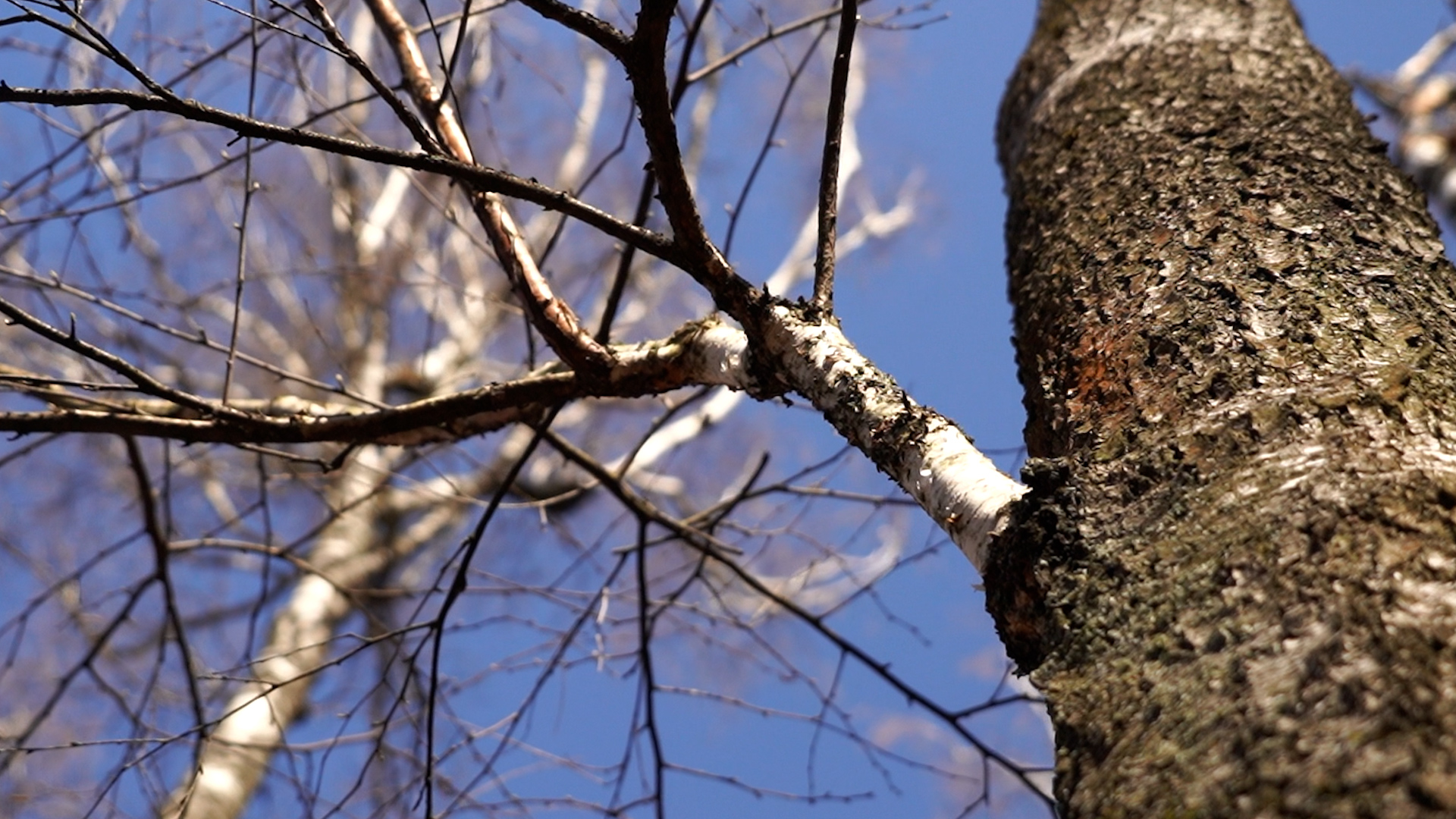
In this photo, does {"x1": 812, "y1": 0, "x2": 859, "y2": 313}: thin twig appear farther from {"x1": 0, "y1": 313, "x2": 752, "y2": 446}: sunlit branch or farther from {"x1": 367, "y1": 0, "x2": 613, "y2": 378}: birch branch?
{"x1": 367, "y1": 0, "x2": 613, "y2": 378}: birch branch

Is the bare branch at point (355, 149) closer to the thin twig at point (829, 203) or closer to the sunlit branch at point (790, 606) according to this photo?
the thin twig at point (829, 203)

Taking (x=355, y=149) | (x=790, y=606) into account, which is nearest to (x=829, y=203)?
(x=355, y=149)

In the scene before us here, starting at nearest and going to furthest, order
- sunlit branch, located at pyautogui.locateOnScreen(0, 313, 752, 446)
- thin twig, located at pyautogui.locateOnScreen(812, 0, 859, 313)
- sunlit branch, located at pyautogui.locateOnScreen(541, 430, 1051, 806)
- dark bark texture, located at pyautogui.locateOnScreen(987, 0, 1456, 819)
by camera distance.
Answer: dark bark texture, located at pyautogui.locateOnScreen(987, 0, 1456, 819) < thin twig, located at pyautogui.locateOnScreen(812, 0, 859, 313) < sunlit branch, located at pyautogui.locateOnScreen(0, 313, 752, 446) < sunlit branch, located at pyautogui.locateOnScreen(541, 430, 1051, 806)

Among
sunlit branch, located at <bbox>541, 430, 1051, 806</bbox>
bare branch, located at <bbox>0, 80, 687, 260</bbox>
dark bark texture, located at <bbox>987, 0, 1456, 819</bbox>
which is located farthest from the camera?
sunlit branch, located at <bbox>541, 430, 1051, 806</bbox>

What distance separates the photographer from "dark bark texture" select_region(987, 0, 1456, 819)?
0.67m

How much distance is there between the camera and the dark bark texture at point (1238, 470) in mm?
671

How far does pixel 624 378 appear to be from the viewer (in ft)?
5.45

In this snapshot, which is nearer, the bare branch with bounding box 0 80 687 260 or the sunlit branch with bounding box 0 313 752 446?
the bare branch with bounding box 0 80 687 260

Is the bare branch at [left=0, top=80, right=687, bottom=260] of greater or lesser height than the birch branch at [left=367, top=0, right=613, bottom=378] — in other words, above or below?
below

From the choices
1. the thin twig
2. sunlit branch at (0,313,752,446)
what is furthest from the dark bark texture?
sunlit branch at (0,313,752,446)

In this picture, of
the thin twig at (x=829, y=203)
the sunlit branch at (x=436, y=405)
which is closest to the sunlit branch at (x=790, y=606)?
the sunlit branch at (x=436, y=405)

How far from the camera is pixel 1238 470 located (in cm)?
89

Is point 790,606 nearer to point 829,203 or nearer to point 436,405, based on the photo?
point 436,405

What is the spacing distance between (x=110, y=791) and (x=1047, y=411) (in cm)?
189
